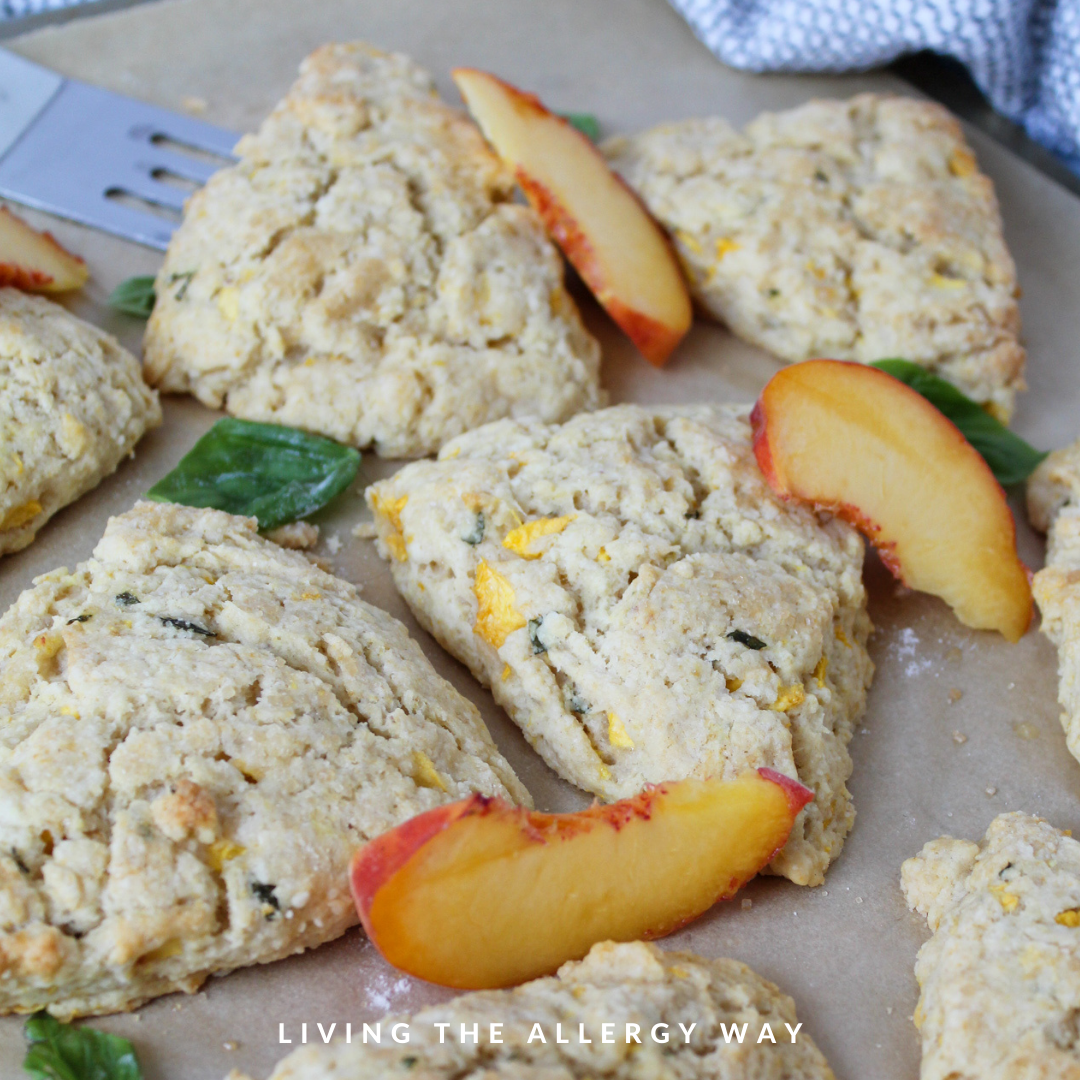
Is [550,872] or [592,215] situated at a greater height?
[592,215]

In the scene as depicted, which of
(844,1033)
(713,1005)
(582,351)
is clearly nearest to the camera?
(713,1005)

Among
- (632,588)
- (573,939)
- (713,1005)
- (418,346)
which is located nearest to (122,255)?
(418,346)

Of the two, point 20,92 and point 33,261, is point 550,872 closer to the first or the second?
point 33,261

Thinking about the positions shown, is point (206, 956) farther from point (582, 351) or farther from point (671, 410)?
point (582, 351)

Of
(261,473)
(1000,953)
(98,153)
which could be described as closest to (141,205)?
(98,153)

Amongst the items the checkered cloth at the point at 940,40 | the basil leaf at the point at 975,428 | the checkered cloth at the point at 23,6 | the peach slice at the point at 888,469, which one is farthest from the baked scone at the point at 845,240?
the checkered cloth at the point at 23,6

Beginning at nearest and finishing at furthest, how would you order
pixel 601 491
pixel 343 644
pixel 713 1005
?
pixel 713 1005 → pixel 343 644 → pixel 601 491

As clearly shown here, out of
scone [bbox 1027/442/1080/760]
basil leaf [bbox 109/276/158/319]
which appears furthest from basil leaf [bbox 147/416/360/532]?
scone [bbox 1027/442/1080/760]

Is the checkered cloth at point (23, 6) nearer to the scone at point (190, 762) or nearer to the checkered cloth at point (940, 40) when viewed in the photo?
the checkered cloth at point (940, 40)
